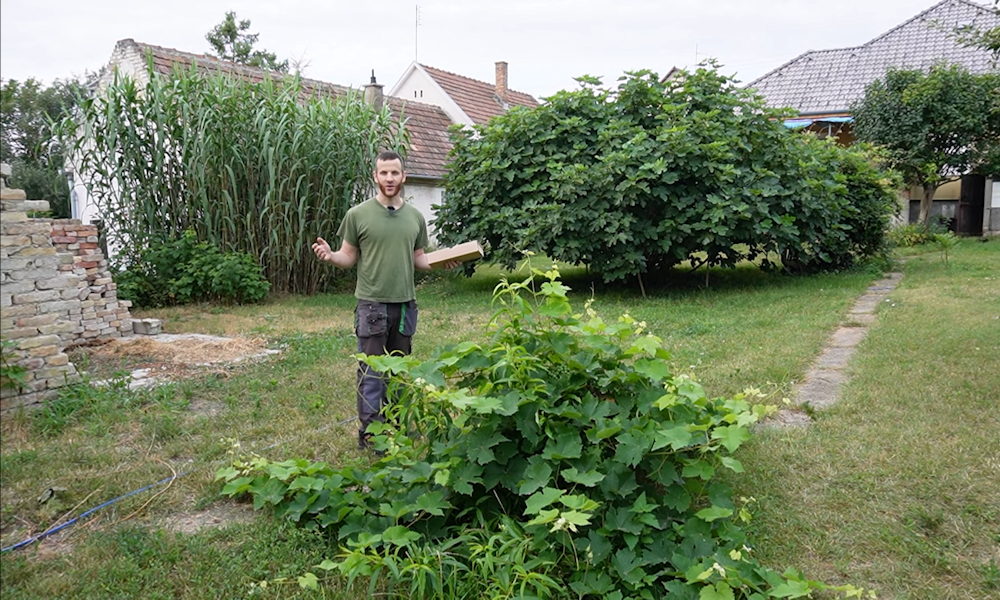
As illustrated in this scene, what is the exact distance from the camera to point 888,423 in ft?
14.1

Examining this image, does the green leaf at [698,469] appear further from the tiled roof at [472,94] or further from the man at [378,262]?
the tiled roof at [472,94]

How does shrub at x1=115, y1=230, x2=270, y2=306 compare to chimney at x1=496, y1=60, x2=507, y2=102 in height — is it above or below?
below

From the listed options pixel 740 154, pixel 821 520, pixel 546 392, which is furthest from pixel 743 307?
pixel 546 392

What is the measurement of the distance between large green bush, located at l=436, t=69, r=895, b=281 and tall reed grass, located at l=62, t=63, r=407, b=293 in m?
2.02

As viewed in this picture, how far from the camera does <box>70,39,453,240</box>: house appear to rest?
11306 mm

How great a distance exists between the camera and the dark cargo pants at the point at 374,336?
3982 millimetres

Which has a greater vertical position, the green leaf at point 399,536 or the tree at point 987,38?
the tree at point 987,38

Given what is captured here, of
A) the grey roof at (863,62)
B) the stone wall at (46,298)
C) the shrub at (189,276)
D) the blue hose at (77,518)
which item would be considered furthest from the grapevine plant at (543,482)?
the grey roof at (863,62)

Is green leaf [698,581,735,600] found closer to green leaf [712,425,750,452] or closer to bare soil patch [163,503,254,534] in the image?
green leaf [712,425,750,452]

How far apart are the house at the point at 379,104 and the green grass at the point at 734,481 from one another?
19.5 ft

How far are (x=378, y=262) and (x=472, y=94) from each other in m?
21.0

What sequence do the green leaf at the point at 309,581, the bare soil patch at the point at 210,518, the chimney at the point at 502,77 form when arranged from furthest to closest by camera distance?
the chimney at the point at 502,77 → the bare soil patch at the point at 210,518 → the green leaf at the point at 309,581

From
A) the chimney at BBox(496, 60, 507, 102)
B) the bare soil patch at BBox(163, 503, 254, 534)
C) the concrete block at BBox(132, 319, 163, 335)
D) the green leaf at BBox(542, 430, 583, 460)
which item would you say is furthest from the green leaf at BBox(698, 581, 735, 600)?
the chimney at BBox(496, 60, 507, 102)

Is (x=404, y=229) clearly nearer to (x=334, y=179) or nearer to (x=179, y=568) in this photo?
(x=179, y=568)
